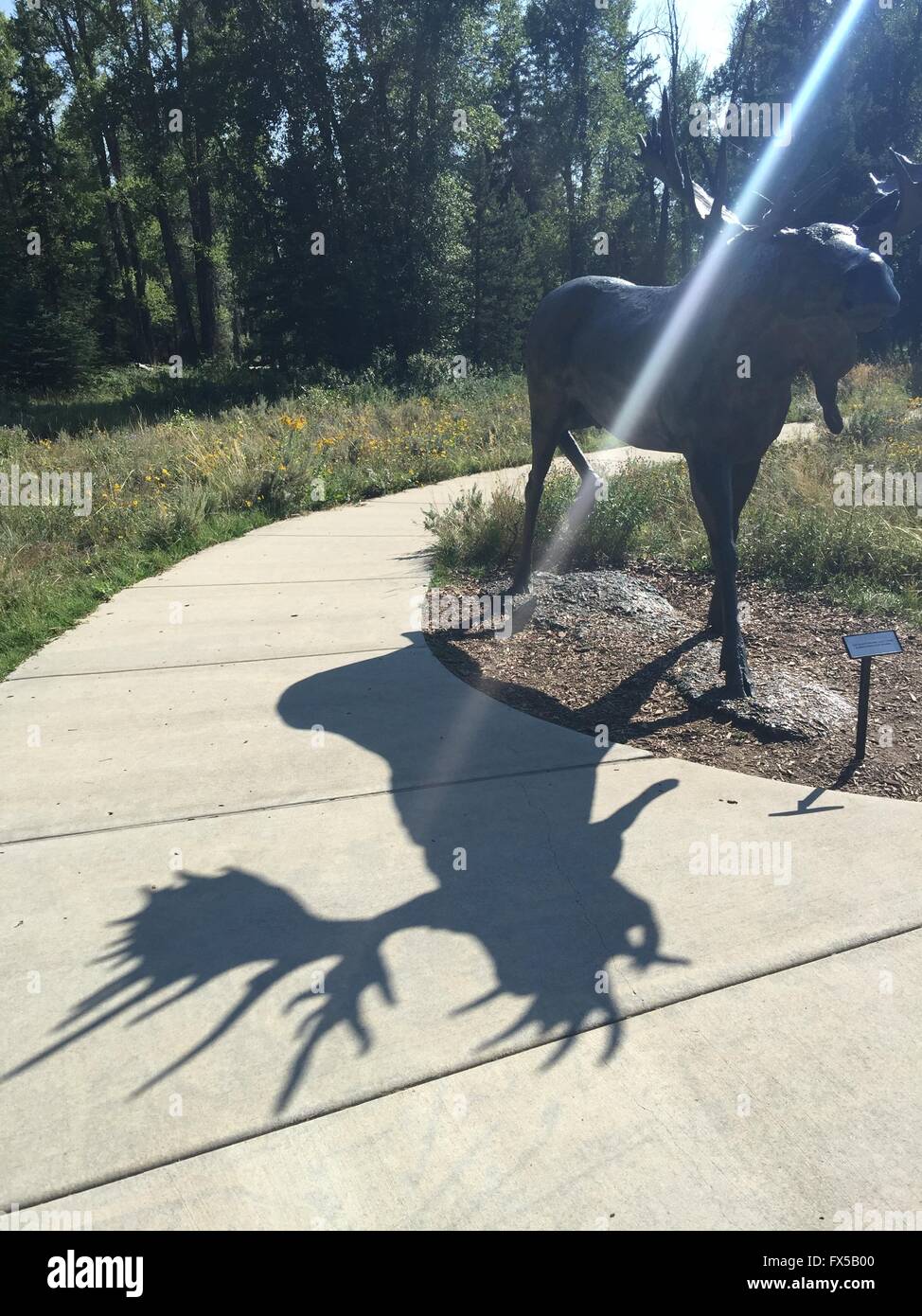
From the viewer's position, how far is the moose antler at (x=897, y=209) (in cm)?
411

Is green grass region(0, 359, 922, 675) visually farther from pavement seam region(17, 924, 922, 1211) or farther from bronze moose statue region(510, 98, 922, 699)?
pavement seam region(17, 924, 922, 1211)

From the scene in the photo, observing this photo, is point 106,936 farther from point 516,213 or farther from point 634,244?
point 634,244

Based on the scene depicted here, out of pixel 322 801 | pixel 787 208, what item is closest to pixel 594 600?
pixel 787 208

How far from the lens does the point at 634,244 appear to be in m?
38.8

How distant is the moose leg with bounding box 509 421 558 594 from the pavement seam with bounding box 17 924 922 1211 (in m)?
3.98

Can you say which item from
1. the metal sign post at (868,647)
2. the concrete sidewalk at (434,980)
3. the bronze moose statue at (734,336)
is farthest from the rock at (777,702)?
the concrete sidewalk at (434,980)

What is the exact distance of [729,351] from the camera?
440cm

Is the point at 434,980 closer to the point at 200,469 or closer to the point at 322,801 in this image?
the point at 322,801

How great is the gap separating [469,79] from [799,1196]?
2758cm

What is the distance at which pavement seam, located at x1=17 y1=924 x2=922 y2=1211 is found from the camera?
82.2 inches

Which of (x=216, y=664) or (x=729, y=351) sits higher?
(x=729, y=351)

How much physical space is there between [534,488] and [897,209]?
2748mm

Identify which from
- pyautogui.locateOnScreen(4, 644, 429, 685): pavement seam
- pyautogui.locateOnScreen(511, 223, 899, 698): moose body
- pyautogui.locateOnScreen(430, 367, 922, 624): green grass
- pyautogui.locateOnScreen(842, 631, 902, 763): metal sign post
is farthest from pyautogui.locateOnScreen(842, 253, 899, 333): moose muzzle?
pyautogui.locateOnScreen(4, 644, 429, 685): pavement seam

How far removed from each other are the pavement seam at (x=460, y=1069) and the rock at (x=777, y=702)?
1617 millimetres
